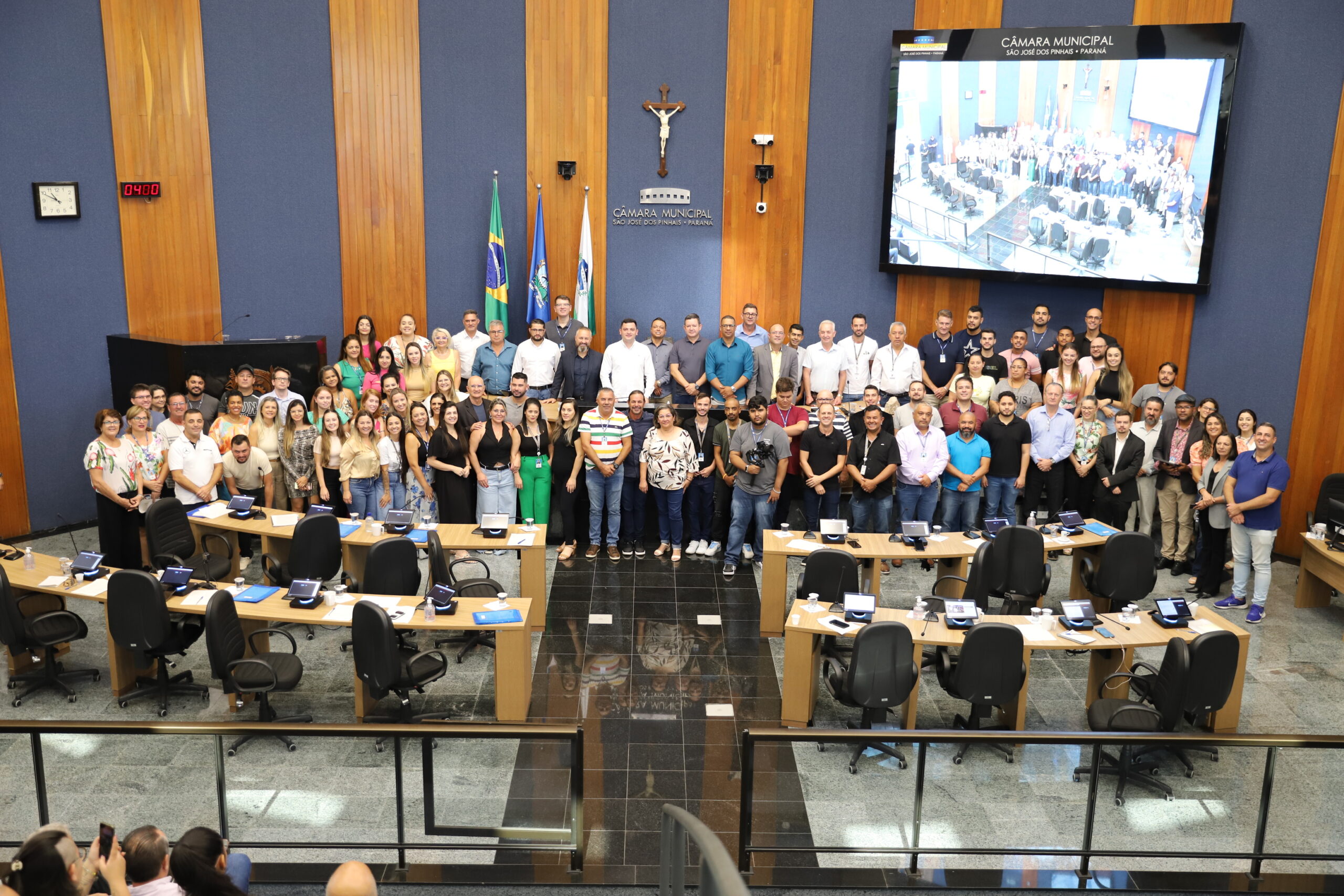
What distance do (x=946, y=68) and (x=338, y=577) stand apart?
8547 millimetres

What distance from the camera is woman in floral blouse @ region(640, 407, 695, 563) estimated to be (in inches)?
406

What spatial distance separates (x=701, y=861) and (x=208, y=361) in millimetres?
9313

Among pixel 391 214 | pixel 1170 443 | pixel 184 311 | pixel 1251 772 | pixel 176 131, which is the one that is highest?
pixel 176 131

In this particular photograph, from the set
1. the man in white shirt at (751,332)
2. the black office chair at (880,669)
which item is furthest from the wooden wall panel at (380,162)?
the black office chair at (880,669)

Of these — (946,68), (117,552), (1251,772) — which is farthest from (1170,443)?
(117,552)

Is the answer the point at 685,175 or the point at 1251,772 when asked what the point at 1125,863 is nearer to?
the point at 1251,772

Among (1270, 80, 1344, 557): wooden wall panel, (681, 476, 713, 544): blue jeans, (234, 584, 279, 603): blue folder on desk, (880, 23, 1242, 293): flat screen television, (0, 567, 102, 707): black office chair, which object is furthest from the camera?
(880, 23, 1242, 293): flat screen television

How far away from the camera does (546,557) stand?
35.2ft

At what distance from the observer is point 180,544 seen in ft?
29.8

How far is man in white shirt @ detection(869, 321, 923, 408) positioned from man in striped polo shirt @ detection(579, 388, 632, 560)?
2.99 meters

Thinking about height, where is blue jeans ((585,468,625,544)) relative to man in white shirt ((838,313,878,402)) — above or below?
below

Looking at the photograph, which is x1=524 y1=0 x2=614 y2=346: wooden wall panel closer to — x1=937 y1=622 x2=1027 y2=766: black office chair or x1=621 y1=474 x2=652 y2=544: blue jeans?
x1=621 y1=474 x2=652 y2=544: blue jeans

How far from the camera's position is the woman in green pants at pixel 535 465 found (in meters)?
10.2

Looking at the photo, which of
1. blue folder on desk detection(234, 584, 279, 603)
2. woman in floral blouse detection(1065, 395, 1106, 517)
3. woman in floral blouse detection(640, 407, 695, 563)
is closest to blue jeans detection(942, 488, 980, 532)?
woman in floral blouse detection(1065, 395, 1106, 517)
